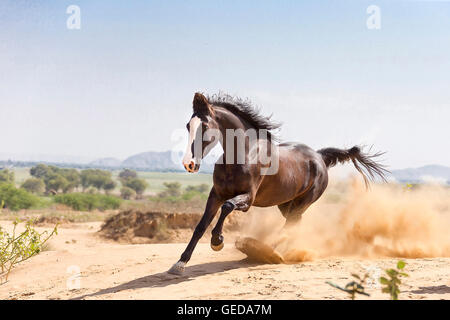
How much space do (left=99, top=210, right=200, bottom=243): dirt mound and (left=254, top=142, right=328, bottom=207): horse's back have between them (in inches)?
296

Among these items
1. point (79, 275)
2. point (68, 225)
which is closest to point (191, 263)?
point (79, 275)

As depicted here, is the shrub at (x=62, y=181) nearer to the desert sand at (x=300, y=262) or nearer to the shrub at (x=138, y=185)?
the shrub at (x=138, y=185)

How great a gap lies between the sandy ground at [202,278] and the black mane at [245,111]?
1940mm

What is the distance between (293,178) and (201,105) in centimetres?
188

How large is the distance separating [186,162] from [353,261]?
2886 millimetres

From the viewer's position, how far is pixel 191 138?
16.5 ft

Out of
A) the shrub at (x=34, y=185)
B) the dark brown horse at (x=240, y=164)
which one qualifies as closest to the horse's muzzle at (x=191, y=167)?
the dark brown horse at (x=240, y=164)

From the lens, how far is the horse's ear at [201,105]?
5238mm

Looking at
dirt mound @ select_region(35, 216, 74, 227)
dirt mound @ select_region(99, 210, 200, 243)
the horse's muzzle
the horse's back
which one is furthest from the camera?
dirt mound @ select_region(35, 216, 74, 227)

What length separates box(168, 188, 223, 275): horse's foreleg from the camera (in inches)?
207

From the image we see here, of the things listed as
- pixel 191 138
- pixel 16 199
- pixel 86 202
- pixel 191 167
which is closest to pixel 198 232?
pixel 191 167

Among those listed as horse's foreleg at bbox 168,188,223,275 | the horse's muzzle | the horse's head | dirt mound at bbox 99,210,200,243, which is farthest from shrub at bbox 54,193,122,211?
the horse's muzzle

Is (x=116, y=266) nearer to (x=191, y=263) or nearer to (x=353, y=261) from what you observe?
(x=191, y=263)

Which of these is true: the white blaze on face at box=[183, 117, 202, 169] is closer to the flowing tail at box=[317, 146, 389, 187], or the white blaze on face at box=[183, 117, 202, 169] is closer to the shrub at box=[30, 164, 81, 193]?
the flowing tail at box=[317, 146, 389, 187]
